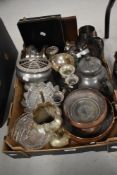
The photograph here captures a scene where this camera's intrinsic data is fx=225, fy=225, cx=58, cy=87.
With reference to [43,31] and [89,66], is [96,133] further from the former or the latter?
[43,31]

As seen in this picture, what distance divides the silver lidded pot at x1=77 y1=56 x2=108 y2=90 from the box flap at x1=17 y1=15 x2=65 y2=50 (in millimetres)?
324

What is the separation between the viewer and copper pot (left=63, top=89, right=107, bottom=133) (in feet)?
3.41

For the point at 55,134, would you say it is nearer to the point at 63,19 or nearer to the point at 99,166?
the point at 99,166

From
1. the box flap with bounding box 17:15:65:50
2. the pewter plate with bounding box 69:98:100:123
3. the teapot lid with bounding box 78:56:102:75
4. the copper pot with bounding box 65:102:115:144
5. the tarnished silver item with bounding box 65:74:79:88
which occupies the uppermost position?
the box flap with bounding box 17:15:65:50

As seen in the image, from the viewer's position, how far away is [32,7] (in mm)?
2361

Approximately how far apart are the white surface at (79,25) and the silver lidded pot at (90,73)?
38cm

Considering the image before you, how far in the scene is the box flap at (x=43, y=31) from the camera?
55.0 inches

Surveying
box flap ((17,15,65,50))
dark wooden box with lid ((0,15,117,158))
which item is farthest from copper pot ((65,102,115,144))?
box flap ((17,15,65,50))

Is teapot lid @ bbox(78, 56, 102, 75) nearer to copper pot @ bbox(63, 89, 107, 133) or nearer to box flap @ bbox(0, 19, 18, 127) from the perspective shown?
copper pot @ bbox(63, 89, 107, 133)

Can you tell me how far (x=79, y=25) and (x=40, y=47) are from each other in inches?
22.2

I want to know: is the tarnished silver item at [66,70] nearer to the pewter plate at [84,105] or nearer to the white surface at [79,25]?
the pewter plate at [84,105]

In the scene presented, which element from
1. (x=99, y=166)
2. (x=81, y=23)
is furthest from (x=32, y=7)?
(x=99, y=166)

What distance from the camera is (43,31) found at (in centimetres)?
147

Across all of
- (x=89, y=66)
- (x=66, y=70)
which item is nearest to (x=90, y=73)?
(x=89, y=66)
